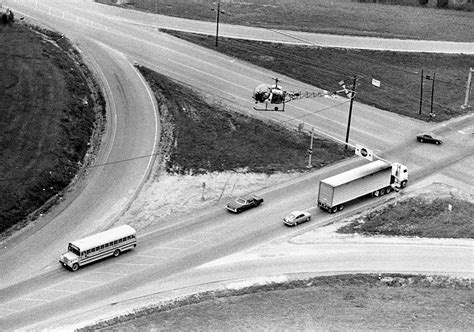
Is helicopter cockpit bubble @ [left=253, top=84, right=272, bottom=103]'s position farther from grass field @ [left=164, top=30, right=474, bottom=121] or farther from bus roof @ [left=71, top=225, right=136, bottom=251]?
grass field @ [left=164, top=30, right=474, bottom=121]

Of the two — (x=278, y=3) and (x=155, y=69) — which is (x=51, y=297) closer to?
(x=155, y=69)

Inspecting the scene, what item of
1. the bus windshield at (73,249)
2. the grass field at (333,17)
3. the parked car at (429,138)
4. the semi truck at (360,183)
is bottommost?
the bus windshield at (73,249)

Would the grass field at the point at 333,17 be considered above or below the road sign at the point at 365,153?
above

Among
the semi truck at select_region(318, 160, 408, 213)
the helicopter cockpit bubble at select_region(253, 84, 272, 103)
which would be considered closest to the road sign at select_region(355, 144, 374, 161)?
the semi truck at select_region(318, 160, 408, 213)

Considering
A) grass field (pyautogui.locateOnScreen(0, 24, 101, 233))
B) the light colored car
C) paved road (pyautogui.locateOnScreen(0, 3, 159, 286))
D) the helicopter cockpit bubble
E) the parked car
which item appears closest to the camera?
paved road (pyautogui.locateOnScreen(0, 3, 159, 286))

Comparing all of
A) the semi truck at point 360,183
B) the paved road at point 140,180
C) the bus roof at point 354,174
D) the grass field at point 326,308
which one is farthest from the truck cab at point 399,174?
the grass field at point 326,308

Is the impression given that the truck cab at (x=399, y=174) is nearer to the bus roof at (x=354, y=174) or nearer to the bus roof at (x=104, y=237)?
the bus roof at (x=354, y=174)
